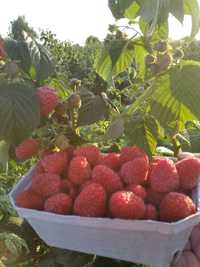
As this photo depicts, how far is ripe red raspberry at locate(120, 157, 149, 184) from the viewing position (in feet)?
2.66

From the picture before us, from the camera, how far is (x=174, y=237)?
0.78 meters

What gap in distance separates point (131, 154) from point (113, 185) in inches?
2.7

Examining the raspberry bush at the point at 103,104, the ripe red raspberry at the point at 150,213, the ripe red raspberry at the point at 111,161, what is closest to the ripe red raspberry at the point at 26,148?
the raspberry bush at the point at 103,104

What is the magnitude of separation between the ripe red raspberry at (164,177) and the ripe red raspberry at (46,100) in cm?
19

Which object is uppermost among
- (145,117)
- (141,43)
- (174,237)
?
(141,43)

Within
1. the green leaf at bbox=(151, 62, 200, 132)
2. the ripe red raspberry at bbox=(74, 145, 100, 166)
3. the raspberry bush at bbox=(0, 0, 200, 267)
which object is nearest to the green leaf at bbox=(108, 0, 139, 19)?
the raspberry bush at bbox=(0, 0, 200, 267)

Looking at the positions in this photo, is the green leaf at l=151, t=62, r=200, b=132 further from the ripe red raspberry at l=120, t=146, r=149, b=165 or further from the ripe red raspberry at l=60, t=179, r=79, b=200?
the ripe red raspberry at l=60, t=179, r=79, b=200

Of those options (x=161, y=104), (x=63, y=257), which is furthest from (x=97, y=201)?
(x=63, y=257)

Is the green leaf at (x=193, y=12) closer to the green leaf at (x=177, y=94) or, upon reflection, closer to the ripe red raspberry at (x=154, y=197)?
the green leaf at (x=177, y=94)

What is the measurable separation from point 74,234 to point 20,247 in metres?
Answer: 0.36

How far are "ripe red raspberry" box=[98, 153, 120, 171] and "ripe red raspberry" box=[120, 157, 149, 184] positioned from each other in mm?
32

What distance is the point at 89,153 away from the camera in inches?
34.6

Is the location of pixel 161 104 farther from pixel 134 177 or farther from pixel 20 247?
pixel 20 247

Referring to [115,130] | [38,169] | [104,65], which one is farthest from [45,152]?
[104,65]
